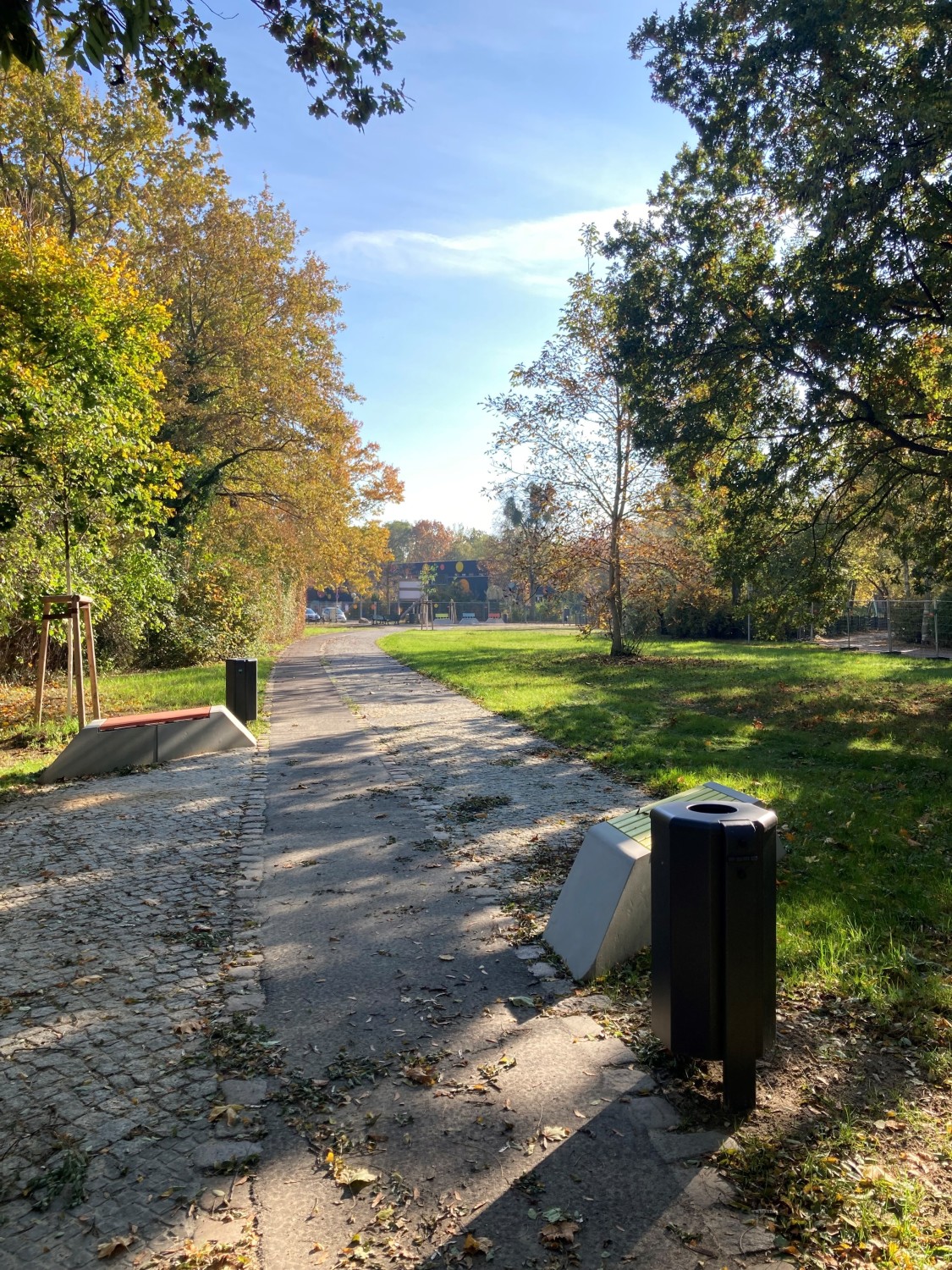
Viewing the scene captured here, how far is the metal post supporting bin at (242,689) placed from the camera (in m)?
11.6

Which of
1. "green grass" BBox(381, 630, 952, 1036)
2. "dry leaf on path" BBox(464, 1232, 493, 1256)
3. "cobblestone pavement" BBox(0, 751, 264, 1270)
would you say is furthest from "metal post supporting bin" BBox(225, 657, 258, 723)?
"dry leaf on path" BBox(464, 1232, 493, 1256)

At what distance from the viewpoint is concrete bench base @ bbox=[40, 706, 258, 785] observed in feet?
28.2

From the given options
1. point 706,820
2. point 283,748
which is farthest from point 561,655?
Result: point 706,820

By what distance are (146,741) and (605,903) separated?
270 inches

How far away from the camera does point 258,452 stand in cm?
2461

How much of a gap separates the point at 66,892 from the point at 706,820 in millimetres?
4244

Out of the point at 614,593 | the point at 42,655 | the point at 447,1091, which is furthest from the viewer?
the point at 614,593

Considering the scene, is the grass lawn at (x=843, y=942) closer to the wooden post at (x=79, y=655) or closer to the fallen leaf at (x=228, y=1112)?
the fallen leaf at (x=228, y=1112)

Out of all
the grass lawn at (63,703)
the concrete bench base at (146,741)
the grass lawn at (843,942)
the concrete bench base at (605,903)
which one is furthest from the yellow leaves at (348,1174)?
the concrete bench base at (146,741)

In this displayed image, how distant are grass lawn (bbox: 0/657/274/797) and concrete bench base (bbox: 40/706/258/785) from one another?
474 mm

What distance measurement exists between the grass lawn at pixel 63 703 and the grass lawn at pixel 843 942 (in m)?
5.53

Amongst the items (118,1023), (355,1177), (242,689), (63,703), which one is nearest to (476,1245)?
(355,1177)

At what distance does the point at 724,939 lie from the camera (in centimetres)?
280

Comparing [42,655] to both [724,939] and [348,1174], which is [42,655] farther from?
[724,939]
